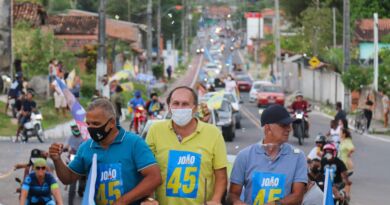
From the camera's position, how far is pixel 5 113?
3550cm

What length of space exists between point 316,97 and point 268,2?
77079mm

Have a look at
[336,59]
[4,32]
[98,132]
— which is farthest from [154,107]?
[336,59]

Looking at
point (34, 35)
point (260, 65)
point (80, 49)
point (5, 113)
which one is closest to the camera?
point (5, 113)

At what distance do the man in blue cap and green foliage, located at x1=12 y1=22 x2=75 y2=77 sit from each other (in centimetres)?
3583

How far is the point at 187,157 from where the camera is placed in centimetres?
832

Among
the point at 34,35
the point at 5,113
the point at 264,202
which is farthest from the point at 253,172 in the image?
the point at 34,35

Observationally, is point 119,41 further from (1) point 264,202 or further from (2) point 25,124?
(1) point 264,202

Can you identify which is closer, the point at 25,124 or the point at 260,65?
the point at 25,124

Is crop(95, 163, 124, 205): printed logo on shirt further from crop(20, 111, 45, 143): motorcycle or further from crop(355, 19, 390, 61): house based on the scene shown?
crop(355, 19, 390, 61): house

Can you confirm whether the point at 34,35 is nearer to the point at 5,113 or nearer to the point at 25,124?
the point at 5,113

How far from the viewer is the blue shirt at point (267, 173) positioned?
828 centimetres

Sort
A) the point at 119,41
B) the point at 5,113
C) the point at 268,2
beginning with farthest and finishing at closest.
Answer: the point at 268,2 < the point at 119,41 < the point at 5,113

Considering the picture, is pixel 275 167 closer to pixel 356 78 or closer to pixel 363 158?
pixel 363 158

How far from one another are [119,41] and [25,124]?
40.6m
